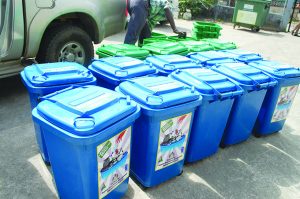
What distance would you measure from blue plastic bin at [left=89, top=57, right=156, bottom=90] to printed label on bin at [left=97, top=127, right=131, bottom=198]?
0.71 m

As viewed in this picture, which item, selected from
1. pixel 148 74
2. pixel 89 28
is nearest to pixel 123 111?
pixel 148 74

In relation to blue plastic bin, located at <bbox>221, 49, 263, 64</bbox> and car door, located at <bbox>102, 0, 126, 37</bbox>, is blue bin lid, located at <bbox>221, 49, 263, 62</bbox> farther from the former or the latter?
car door, located at <bbox>102, 0, 126, 37</bbox>

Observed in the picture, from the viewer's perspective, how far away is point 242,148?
3492 mm

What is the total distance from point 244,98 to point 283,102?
2.53 ft

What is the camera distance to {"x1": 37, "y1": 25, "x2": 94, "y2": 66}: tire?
158 inches

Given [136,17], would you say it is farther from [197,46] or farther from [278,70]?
[278,70]

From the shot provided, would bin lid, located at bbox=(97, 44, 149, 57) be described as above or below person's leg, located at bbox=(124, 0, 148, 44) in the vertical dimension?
below

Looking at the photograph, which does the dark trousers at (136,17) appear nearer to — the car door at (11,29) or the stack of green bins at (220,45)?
the stack of green bins at (220,45)

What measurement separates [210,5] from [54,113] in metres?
15.0

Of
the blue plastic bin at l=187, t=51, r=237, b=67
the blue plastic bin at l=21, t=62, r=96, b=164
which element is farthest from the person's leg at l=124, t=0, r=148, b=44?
the blue plastic bin at l=21, t=62, r=96, b=164

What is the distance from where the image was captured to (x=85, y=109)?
1965 mm

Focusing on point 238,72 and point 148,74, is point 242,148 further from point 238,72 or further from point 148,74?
point 148,74

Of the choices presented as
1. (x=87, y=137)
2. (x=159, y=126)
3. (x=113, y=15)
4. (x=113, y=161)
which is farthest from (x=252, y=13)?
(x=87, y=137)

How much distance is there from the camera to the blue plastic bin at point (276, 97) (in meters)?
3.41
